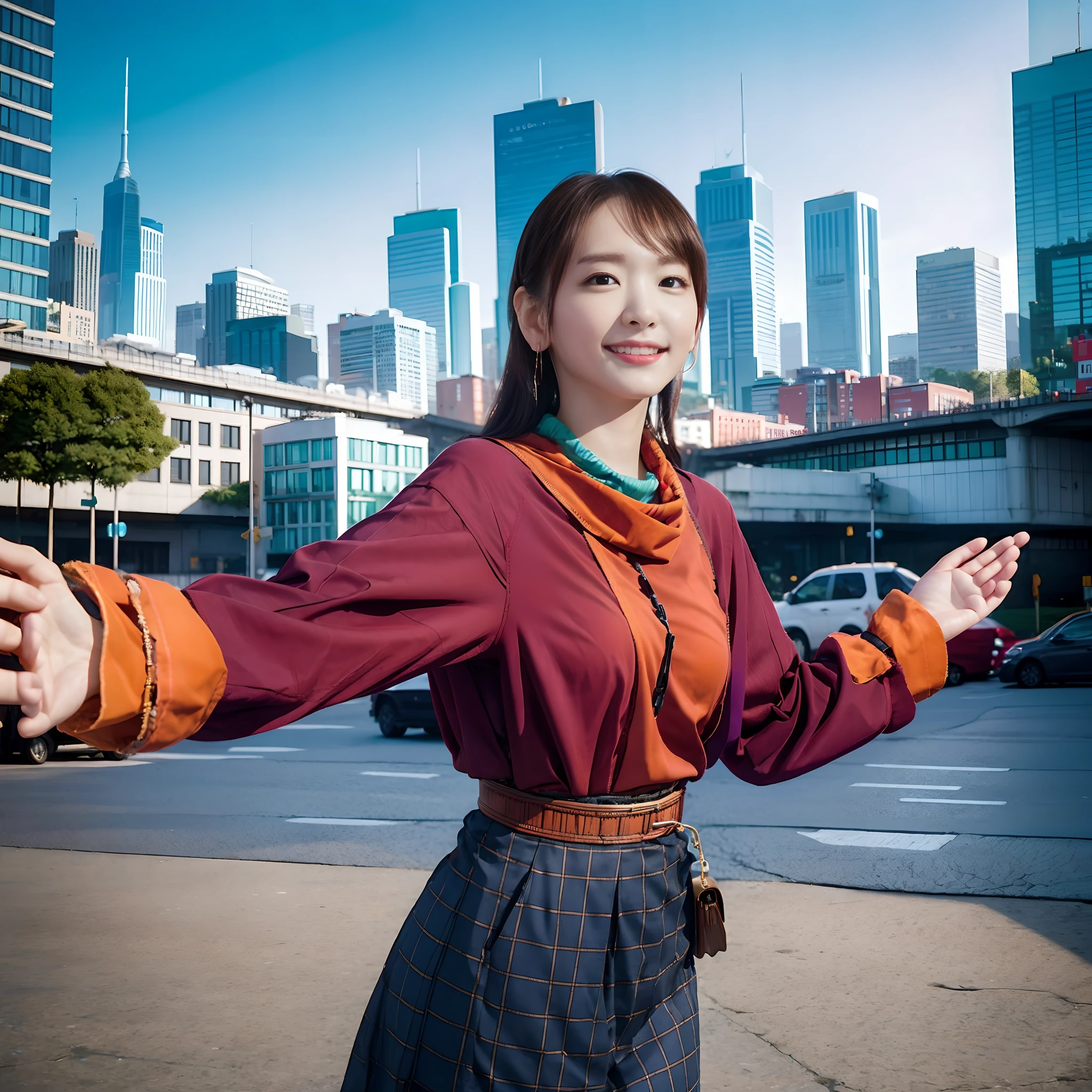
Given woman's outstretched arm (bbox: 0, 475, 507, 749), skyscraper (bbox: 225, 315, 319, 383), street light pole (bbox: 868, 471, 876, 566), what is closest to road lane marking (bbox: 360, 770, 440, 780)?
woman's outstretched arm (bbox: 0, 475, 507, 749)

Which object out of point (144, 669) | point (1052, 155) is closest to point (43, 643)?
point (144, 669)

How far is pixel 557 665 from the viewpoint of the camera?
5.02 ft

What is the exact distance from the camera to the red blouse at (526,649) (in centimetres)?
125

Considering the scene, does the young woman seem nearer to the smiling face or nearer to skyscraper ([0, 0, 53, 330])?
the smiling face

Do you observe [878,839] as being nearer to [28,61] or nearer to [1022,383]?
[28,61]

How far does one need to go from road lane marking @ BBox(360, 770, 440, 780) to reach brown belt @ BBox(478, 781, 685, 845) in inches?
373

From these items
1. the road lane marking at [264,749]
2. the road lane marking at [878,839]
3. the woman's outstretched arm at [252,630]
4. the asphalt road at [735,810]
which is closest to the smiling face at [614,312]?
the woman's outstretched arm at [252,630]

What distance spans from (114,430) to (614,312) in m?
45.4

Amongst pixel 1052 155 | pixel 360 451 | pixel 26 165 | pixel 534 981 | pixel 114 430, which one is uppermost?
pixel 1052 155

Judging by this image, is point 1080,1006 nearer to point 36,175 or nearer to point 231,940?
point 231,940

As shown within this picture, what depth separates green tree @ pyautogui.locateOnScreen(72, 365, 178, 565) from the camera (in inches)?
1703

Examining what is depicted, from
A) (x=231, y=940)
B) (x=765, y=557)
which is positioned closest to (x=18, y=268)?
(x=765, y=557)

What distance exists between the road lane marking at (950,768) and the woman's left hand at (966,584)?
352 inches

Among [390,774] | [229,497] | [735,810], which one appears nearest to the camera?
[735,810]
